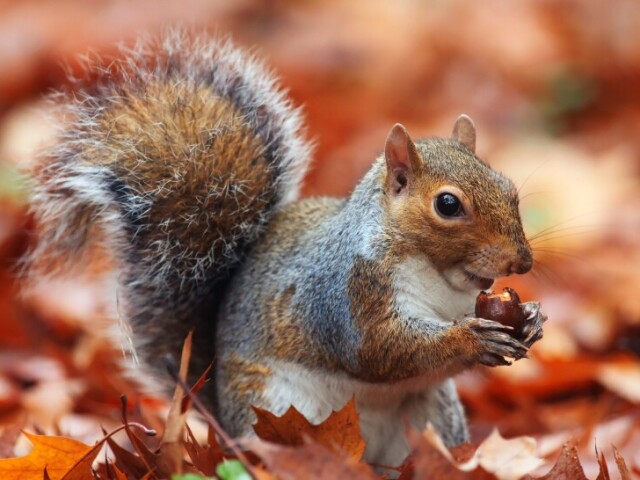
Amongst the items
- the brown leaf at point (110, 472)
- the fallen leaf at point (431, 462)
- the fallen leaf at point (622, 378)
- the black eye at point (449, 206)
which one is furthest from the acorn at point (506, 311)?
the fallen leaf at point (622, 378)

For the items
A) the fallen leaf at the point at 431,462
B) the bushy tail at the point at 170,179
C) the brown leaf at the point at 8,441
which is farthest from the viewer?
the bushy tail at the point at 170,179

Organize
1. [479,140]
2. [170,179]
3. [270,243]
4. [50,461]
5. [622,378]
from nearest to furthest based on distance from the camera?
[50,461], [170,179], [270,243], [622,378], [479,140]

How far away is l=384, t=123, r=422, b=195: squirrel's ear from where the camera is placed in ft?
8.68

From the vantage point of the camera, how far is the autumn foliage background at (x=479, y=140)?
12.2ft

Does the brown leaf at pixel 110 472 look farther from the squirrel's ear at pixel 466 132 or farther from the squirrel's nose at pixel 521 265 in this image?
the squirrel's ear at pixel 466 132

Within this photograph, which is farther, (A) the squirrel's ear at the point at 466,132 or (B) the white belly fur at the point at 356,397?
(A) the squirrel's ear at the point at 466,132

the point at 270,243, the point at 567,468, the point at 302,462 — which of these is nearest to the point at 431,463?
the point at 302,462

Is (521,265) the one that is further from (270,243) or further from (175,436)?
(175,436)

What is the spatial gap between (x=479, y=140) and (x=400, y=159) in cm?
399

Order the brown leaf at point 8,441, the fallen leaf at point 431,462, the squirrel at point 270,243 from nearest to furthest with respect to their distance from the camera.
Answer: the fallen leaf at point 431,462 → the squirrel at point 270,243 → the brown leaf at point 8,441

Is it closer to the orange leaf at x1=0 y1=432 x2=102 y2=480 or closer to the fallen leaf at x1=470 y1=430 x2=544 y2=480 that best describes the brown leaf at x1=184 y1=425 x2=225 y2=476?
the orange leaf at x1=0 y1=432 x2=102 y2=480

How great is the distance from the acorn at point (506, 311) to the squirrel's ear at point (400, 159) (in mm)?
366

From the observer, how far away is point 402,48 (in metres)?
8.47

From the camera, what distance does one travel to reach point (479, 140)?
6566 mm
